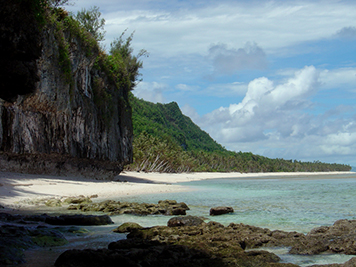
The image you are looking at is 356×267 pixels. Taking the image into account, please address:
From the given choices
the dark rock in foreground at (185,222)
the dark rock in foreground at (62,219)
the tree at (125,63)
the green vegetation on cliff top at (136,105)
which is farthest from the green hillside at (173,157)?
the dark rock in foreground at (185,222)

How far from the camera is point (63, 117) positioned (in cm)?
2836

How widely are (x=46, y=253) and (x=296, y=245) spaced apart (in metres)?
6.19

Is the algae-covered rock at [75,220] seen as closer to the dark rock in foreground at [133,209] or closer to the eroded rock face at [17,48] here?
the dark rock in foreground at [133,209]

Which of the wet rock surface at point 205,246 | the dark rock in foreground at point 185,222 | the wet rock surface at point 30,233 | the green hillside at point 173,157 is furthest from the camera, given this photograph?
the green hillside at point 173,157

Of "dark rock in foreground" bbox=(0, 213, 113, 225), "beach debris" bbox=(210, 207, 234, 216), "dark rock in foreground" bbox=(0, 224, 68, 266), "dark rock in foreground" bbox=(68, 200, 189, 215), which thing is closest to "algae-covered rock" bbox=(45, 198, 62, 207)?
"dark rock in foreground" bbox=(68, 200, 189, 215)

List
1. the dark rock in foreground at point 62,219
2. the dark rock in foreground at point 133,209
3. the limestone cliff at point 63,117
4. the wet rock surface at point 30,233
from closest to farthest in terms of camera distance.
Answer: the wet rock surface at point 30,233
the dark rock in foreground at point 62,219
the dark rock in foreground at point 133,209
the limestone cliff at point 63,117

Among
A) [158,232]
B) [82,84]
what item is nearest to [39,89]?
[82,84]

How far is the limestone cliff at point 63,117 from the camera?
79.2 ft

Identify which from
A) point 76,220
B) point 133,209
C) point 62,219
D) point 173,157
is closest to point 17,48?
point 62,219

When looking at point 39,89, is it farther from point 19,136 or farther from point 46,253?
point 46,253

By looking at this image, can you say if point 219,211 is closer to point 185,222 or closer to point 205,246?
point 185,222

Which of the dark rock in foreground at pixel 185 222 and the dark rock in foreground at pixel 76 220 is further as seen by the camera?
the dark rock in foreground at pixel 76 220

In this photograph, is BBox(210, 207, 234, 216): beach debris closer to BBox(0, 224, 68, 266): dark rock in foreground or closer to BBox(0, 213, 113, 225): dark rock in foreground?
BBox(0, 213, 113, 225): dark rock in foreground

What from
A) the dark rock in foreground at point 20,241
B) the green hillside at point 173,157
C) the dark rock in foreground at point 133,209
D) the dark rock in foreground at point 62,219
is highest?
the green hillside at point 173,157
